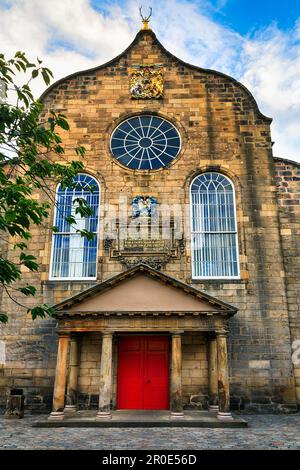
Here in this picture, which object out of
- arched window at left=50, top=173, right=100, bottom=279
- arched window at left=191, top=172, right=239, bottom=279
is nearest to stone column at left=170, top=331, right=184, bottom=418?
arched window at left=191, top=172, right=239, bottom=279

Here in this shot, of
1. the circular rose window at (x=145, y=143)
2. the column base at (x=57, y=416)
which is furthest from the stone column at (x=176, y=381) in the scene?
the circular rose window at (x=145, y=143)

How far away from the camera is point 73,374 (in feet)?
42.3

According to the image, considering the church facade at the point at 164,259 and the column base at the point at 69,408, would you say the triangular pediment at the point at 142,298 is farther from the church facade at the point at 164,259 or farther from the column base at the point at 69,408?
the column base at the point at 69,408

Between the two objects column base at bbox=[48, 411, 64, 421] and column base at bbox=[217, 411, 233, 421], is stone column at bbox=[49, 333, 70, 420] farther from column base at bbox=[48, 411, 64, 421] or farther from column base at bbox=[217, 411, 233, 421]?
column base at bbox=[217, 411, 233, 421]

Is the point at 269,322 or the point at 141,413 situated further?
the point at 269,322

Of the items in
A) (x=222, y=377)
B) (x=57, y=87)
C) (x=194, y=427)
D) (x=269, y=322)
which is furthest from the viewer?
(x=57, y=87)

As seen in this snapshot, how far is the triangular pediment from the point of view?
1204 centimetres

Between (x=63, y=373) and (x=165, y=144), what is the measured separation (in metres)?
9.47

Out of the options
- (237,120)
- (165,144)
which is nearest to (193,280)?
(165,144)

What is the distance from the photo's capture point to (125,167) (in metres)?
15.6

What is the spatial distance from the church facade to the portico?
0.04 metres

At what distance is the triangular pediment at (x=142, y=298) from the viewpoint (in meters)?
12.0

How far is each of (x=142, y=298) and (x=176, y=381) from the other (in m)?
2.63

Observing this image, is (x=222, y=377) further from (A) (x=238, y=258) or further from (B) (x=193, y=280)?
(A) (x=238, y=258)
